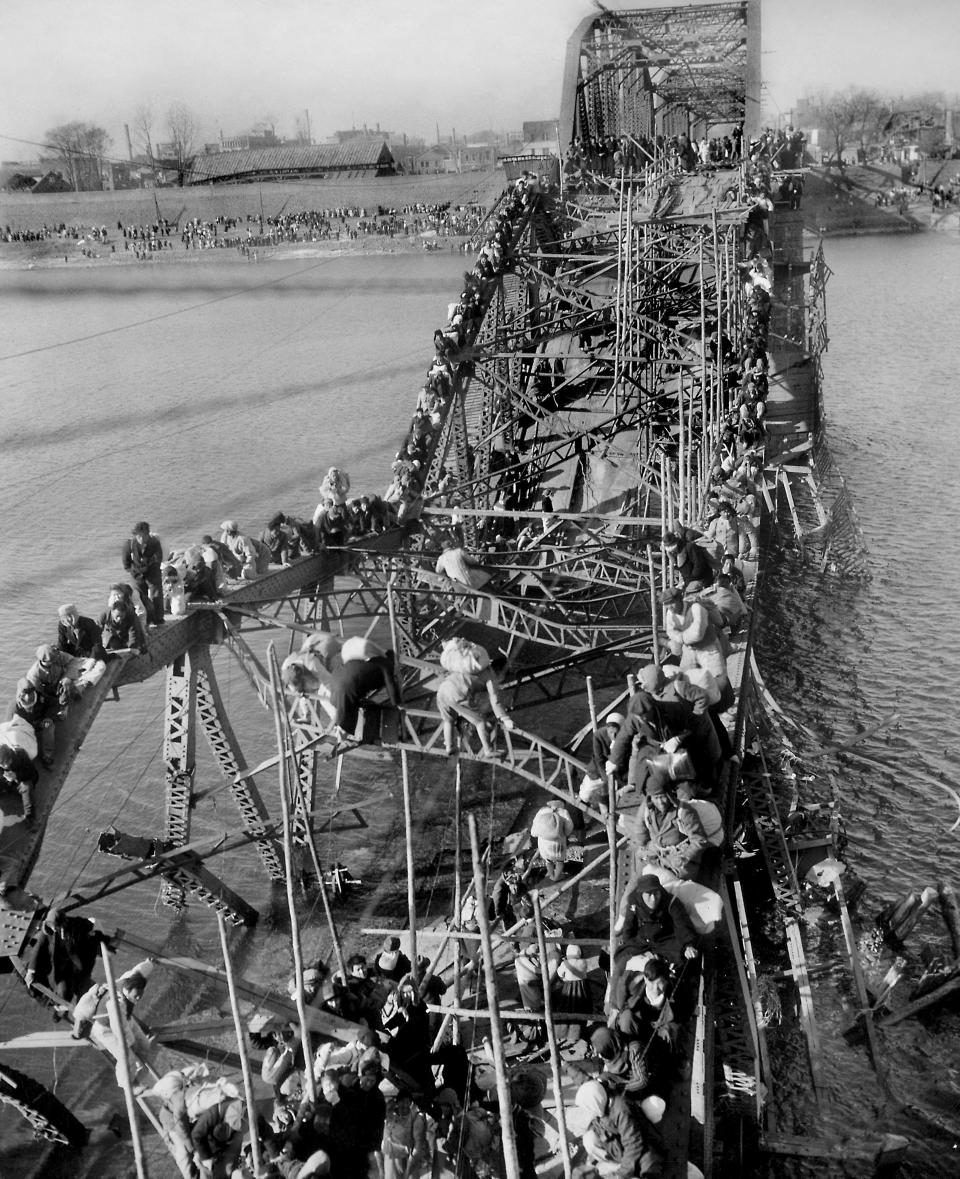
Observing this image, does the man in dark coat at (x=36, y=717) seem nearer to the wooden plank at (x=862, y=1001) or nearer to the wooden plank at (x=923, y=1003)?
the wooden plank at (x=862, y=1001)

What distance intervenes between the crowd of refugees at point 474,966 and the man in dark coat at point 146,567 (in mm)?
26

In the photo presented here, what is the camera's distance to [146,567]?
48.5 ft

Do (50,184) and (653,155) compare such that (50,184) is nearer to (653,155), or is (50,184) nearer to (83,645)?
(653,155)

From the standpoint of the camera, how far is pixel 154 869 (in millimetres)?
13180

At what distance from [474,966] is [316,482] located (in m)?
26.3

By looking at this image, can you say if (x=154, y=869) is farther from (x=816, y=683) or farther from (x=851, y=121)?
(x=851, y=121)

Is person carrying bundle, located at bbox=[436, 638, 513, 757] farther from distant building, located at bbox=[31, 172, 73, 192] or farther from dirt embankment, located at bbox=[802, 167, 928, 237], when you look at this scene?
distant building, located at bbox=[31, 172, 73, 192]

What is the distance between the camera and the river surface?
16281 mm

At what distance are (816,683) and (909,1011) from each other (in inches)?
378

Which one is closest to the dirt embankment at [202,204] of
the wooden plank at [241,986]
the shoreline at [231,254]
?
the shoreline at [231,254]

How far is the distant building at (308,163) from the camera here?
10250 cm

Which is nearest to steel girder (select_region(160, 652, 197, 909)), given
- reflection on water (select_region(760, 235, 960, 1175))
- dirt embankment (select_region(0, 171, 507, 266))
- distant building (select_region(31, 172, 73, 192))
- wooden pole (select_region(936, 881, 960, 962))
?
reflection on water (select_region(760, 235, 960, 1175))

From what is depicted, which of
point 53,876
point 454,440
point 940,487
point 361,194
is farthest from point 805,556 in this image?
point 361,194

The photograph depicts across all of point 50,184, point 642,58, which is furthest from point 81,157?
point 642,58
